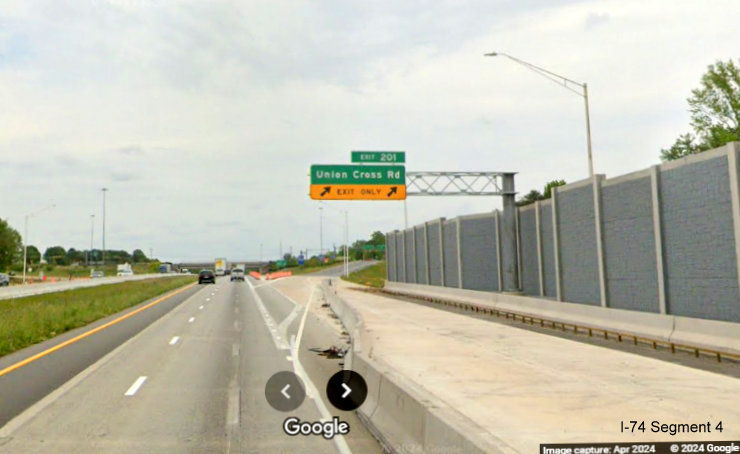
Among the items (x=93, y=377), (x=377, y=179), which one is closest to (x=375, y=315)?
(x=377, y=179)

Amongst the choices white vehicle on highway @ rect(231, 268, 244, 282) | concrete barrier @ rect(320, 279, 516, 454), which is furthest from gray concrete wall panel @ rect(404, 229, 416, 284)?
concrete barrier @ rect(320, 279, 516, 454)

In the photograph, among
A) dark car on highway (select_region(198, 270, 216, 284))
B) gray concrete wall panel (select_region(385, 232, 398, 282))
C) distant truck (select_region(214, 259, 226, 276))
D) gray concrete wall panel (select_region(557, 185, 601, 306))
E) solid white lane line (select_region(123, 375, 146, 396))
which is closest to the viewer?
solid white lane line (select_region(123, 375, 146, 396))

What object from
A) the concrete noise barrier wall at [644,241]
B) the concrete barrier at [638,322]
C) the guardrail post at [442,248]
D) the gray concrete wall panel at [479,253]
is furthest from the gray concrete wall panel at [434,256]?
the concrete barrier at [638,322]

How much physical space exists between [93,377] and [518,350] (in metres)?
11.4

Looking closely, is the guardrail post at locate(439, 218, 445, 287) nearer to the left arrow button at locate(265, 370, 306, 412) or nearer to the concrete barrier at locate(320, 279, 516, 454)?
the left arrow button at locate(265, 370, 306, 412)

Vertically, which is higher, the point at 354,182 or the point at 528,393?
the point at 354,182

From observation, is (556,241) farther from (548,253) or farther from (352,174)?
(352,174)

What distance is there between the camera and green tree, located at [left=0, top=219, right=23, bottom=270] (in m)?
123

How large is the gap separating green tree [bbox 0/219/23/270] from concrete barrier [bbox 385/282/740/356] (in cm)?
11934

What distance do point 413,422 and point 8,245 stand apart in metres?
138

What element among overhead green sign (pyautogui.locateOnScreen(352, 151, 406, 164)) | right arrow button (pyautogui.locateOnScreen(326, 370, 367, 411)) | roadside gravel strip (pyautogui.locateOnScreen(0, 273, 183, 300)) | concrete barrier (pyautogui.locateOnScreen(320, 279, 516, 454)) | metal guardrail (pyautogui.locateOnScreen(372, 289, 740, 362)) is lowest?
metal guardrail (pyautogui.locateOnScreen(372, 289, 740, 362))

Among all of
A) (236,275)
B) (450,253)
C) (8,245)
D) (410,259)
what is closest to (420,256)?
(410,259)

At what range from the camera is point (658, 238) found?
20219 millimetres

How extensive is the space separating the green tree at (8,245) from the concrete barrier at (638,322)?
119336 mm
